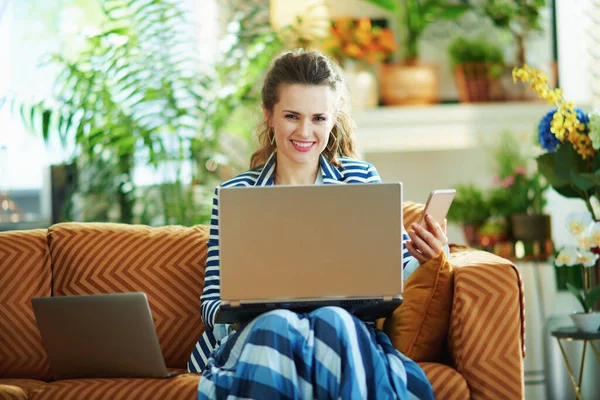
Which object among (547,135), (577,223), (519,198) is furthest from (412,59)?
(577,223)

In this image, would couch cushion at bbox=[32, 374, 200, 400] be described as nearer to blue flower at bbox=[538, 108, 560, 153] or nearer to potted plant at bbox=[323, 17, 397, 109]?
blue flower at bbox=[538, 108, 560, 153]

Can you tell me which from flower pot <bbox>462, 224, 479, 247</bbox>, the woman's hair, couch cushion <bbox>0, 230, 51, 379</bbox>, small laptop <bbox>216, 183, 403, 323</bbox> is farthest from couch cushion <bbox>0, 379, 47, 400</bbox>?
flower pot <bbox>462, 224, 479, 247</bbox>

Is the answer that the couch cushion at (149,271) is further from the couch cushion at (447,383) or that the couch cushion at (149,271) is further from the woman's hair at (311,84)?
the couch cushion at (447,383)

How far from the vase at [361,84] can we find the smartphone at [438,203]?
2.68m

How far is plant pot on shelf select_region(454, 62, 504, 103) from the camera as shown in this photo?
192 inches

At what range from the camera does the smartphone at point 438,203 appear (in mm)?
2014

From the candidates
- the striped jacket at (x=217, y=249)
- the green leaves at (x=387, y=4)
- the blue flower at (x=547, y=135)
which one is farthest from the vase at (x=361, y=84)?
the striped jacket at (x=217, y=249)

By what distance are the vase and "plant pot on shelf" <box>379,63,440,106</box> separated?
3.3 inches

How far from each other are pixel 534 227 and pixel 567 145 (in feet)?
4.30

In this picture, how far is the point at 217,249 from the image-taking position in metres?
A: 2.24

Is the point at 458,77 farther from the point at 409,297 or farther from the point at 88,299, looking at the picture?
the point at 88,299

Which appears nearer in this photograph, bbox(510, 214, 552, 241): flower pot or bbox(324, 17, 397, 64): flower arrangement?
bbox(510, 214, 552, 241): flower pot

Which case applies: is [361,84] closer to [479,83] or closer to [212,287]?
[479,83]

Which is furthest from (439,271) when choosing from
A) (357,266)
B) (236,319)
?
(236,319)
